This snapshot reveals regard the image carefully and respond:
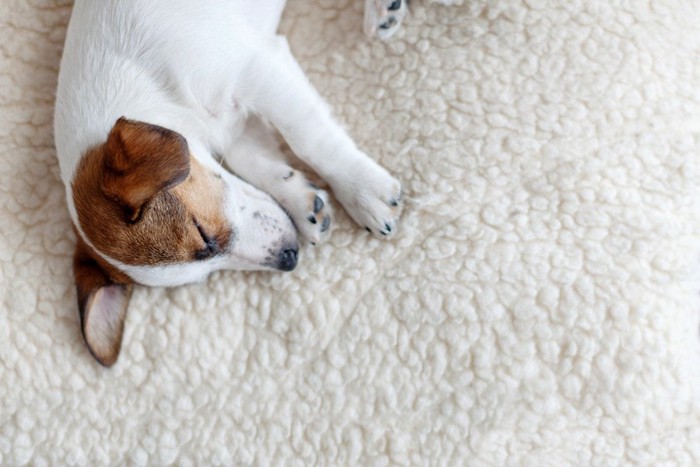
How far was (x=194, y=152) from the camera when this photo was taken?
72.1 inches

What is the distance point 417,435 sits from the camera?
1826 mm

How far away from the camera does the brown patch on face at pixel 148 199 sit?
5.02ft

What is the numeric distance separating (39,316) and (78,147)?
1.72ft

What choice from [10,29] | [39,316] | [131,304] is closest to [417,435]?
[131,304]

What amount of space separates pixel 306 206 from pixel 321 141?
0.18 meters

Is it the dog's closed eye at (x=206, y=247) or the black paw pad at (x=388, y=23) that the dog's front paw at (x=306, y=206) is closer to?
the dog's closed eye at (x=206, y=247)

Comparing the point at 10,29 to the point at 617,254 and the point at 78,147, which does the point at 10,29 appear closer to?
the point at 78,147

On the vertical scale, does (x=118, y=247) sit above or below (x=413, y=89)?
below

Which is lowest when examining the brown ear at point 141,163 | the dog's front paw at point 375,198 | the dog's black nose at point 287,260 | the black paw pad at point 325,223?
the dog's black nose at point 287,260

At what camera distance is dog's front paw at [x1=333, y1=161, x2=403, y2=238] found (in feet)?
6.31

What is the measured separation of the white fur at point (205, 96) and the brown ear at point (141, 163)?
0.23 m

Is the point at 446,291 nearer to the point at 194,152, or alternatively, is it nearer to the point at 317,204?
the point at 317,204

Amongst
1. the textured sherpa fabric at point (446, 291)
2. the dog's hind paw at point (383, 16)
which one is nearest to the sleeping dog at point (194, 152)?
the textured sherpa fabric at point (446, 291)

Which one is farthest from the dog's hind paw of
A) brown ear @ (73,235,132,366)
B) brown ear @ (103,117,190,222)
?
brown ear @ (73,235,132,366)
